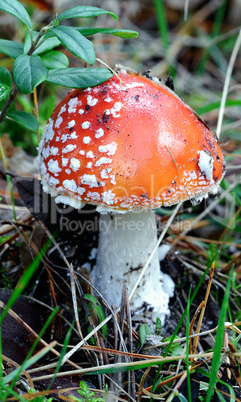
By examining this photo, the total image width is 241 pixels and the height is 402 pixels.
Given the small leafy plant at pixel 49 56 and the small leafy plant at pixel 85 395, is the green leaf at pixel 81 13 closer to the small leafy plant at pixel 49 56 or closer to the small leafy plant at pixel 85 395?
the small leafy plant at pixel 49 56

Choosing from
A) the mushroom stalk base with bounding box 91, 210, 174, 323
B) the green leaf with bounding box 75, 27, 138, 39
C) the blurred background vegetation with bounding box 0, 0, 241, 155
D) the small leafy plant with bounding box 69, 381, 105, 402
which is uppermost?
the blurred background vegetation with bounding box 0, 0, 241, 155

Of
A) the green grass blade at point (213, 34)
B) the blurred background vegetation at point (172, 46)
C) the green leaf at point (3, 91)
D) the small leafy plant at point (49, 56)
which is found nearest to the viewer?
the small leafy plant at point (49, 56)

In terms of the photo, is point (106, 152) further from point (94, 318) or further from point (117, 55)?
point (117, 55)

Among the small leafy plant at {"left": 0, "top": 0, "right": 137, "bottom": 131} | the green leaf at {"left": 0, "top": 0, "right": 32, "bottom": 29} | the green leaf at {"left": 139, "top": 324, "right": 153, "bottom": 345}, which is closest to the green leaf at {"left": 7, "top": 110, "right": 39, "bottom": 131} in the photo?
the small leafy plant at {"left": 0, "top": 0, "right": 137, "bottom": 131}

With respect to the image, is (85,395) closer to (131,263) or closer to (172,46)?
(131,263)

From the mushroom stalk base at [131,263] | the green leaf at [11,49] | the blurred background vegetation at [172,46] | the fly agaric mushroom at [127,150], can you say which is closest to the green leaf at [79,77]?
the fly agaric mushroom at [127,150]

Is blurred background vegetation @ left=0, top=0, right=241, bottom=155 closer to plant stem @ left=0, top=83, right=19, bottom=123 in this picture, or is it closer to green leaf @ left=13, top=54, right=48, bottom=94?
plant stem @ left=0, top=83, right=19, bottom=123

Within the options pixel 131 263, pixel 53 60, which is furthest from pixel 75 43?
pixel 131 263
